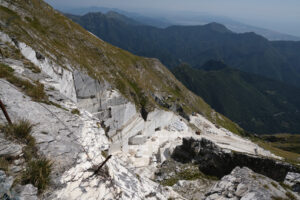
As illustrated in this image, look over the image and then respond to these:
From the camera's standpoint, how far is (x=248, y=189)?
31.6 ft

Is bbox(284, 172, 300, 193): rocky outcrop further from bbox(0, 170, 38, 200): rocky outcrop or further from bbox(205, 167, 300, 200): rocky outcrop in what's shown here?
bbox(0, 170, 38, 200): rocky outcrop

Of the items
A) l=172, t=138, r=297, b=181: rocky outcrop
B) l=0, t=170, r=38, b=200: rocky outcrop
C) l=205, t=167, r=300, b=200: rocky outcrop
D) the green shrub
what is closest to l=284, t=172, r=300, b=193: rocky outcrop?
l=205, t=167, r=300, b=200: rocky outcrop

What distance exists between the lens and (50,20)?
40938mm

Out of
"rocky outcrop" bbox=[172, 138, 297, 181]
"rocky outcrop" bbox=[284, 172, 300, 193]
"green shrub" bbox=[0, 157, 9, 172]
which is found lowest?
"rocky outcrop" bbox=[172, 138, 297, 181]

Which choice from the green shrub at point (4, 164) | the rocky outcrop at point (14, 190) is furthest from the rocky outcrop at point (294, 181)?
the green shrub at point (4, 164)

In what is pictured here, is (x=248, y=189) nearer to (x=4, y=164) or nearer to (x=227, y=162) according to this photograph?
(x=227, y=162)

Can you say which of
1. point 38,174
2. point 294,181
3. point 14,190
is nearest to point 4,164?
point 14,190

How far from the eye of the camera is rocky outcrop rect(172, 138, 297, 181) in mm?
17109

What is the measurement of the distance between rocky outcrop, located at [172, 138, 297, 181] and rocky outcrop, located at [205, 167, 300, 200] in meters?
8.38

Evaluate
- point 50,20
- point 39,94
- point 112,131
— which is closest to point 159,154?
point 112,131

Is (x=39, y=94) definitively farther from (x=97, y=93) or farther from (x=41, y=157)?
(x=97, y=93)

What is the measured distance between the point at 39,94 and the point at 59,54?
1018 inches

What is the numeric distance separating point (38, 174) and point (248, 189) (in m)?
10.8

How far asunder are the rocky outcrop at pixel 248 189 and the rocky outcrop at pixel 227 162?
8.38 meters
